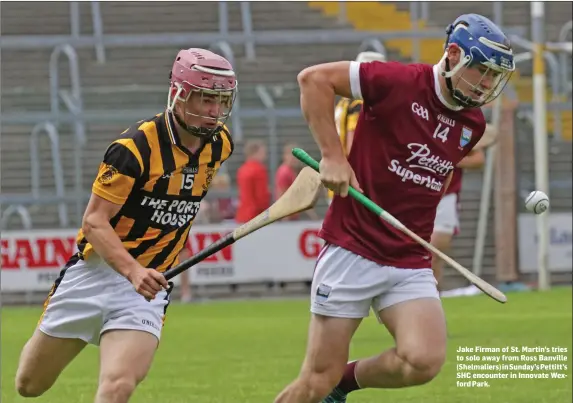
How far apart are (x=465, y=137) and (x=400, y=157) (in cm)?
37

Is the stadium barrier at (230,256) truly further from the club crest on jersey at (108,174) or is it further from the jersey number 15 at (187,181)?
the club crest on jersey at (108,174)

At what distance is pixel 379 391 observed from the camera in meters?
8.38

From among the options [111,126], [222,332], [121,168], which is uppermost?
[121,168]

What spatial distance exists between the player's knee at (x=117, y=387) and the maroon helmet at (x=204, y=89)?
1.15 m

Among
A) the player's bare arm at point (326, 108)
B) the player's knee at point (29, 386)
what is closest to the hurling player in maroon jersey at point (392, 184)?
the player's bare arm at point (326, 108)

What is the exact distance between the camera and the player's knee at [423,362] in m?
5.76

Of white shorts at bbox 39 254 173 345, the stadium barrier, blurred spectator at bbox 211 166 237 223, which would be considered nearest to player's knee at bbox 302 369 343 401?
white shorts at bbox 39 254 173 345

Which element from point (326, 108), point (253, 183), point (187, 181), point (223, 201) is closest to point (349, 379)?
point (187, 181)

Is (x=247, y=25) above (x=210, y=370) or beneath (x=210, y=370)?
above

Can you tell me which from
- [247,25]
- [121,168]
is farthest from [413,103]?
[247,25]

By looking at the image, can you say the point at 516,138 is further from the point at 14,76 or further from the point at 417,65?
the point at 417,65

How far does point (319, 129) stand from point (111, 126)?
13511mm

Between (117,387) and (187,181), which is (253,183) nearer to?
(187,181)

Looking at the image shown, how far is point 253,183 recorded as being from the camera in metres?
16.3
